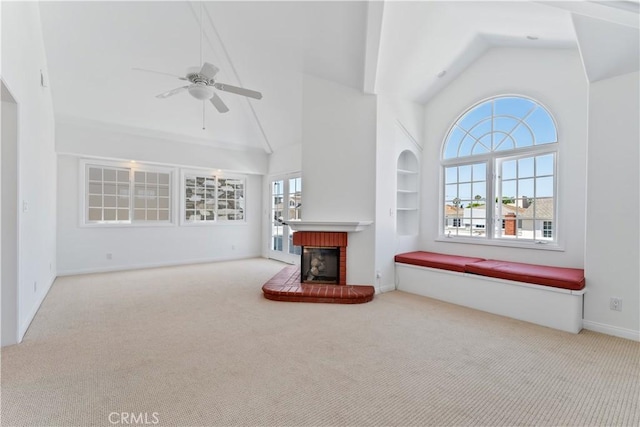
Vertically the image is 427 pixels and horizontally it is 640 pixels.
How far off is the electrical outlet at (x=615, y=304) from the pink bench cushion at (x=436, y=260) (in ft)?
4.35

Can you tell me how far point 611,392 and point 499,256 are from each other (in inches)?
92.4

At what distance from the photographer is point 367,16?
334 cm

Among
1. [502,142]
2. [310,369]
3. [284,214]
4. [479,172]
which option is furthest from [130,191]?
[502,142]

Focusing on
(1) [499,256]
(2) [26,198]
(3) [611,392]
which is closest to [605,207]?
(1) [499,256]

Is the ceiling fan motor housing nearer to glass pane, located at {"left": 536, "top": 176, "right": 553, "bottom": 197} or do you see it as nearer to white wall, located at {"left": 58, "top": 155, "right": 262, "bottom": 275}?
white wall, located at {"left": 58, "top": 155, "right": 262, "bottom": 275}

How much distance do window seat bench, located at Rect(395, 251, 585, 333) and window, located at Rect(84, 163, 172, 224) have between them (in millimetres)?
4957

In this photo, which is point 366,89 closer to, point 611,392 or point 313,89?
point 313,89

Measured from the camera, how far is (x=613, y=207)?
2908 millimetres

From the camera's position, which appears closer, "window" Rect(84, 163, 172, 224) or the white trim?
the white trim

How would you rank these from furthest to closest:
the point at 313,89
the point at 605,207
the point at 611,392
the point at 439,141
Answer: the point at 439,141, the point at 313,89, the point at 605,207, the point at 611,392

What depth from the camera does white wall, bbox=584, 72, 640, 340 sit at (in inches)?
110

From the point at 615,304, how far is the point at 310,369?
2985mm

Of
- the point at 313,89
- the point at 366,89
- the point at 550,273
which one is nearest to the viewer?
the point at 550,273

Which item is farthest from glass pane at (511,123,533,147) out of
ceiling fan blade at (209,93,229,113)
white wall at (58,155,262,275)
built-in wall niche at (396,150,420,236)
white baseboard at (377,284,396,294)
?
white wall at (58,155,262,275)
